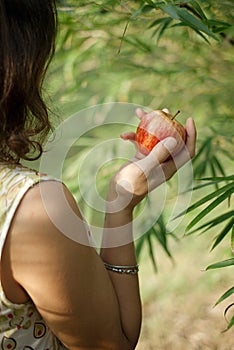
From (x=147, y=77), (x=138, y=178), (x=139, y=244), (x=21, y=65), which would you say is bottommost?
(x=139, y=244)

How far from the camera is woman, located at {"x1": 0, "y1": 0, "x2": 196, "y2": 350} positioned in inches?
38.0

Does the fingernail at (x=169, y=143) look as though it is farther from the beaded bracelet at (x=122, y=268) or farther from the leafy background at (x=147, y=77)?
the leafy background at (x=147, y=77)

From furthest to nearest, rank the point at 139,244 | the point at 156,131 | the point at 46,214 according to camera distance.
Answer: the point at 139,244, the point at 156,131, the point at 46,214

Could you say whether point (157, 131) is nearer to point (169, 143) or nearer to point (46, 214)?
point (169, 143)

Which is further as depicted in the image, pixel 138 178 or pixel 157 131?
pixel 157 131

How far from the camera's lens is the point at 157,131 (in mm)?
1252

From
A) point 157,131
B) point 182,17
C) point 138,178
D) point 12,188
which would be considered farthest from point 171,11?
point 12,188

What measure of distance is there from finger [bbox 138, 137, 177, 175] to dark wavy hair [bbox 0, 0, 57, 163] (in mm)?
146

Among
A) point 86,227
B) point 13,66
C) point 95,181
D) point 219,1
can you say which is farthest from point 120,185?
point 95,181

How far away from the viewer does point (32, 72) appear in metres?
1.01

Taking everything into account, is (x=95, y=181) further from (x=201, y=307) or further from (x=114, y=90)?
(x=201, y=307)

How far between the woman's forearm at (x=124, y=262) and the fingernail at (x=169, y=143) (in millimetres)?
100

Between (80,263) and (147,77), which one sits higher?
(80,263)

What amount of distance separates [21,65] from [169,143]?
0.25 m
